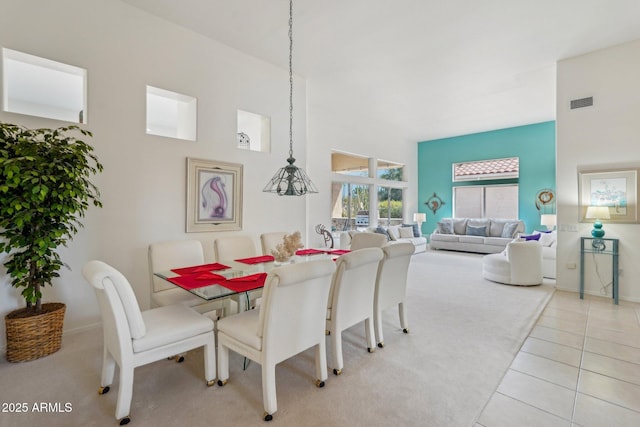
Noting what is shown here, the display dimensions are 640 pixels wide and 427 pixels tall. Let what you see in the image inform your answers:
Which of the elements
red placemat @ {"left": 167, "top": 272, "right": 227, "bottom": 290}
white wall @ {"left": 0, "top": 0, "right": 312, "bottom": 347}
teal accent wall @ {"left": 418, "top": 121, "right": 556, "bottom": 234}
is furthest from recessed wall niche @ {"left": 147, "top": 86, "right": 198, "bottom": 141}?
teal accent wall @ {"left": 418, "top": 121, "right": 556, "bottom": 234}

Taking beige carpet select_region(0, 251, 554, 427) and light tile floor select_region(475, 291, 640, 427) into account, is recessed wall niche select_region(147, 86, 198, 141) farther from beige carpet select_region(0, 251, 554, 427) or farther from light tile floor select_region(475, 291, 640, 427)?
light tile floor select_region(475, 291, 640, 427)

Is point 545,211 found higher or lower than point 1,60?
lower

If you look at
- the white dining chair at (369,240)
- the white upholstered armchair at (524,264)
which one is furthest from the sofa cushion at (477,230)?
the white dining chair at (369,240)

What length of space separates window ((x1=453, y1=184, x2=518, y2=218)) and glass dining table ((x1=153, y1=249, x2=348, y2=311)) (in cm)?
767

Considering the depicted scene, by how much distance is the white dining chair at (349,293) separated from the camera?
226 cm

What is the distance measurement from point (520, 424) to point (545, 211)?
765 cm

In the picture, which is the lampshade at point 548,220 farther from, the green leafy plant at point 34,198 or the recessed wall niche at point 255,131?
the green leafy plant at point 34,198

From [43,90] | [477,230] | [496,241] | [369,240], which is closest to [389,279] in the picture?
[369,240]

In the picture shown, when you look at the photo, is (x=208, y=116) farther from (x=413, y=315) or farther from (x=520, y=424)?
(x=520, y=424)

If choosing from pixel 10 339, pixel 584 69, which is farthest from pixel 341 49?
pixel 10 339

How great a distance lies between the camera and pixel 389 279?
2799mm

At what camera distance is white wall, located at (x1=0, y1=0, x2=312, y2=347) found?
2838 millimetres

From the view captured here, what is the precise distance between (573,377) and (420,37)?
154 inches

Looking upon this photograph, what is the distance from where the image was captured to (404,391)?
2.06m
